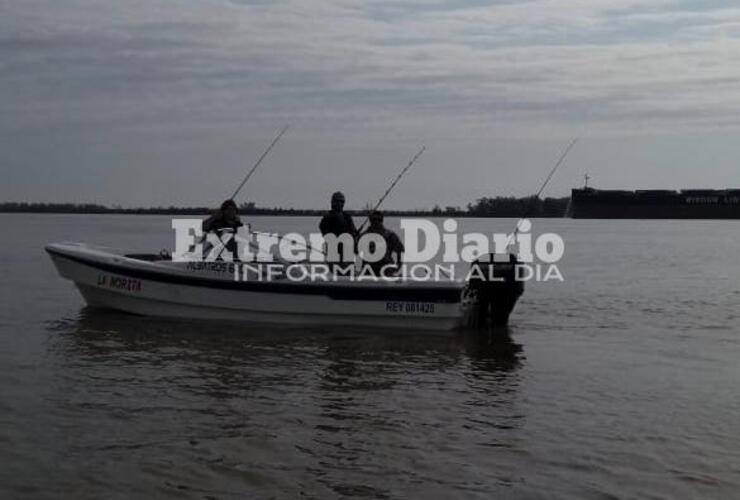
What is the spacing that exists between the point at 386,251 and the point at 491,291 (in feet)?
5.74

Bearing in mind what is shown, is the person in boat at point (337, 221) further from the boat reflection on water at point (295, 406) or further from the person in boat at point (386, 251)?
the boat reflection on water at point (295, 406)

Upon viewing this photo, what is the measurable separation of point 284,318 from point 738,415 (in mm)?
7401

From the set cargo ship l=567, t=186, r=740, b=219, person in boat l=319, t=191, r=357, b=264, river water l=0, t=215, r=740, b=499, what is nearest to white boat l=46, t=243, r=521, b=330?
river water l=0, t=215, r=740, b=499

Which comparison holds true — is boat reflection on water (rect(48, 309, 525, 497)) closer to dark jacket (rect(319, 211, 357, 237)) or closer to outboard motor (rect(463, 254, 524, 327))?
outboard motor (rect(463, 254, 524, 327))

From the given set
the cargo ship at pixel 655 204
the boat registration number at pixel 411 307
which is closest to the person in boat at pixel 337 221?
the boat registration number at pixel 411 307

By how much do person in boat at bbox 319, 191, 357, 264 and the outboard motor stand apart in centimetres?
199

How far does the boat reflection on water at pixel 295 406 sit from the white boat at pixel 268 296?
0.39 m

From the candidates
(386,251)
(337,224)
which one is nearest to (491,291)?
(386,251)

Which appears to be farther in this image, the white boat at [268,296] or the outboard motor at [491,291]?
the white boat at [268,296]

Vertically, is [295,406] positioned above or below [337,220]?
below

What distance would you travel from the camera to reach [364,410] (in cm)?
834

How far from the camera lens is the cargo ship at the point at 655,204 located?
115 meters

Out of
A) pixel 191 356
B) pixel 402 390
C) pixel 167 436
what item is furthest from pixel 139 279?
pixel 167 436

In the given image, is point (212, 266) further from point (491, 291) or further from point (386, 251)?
point (491, 291)
